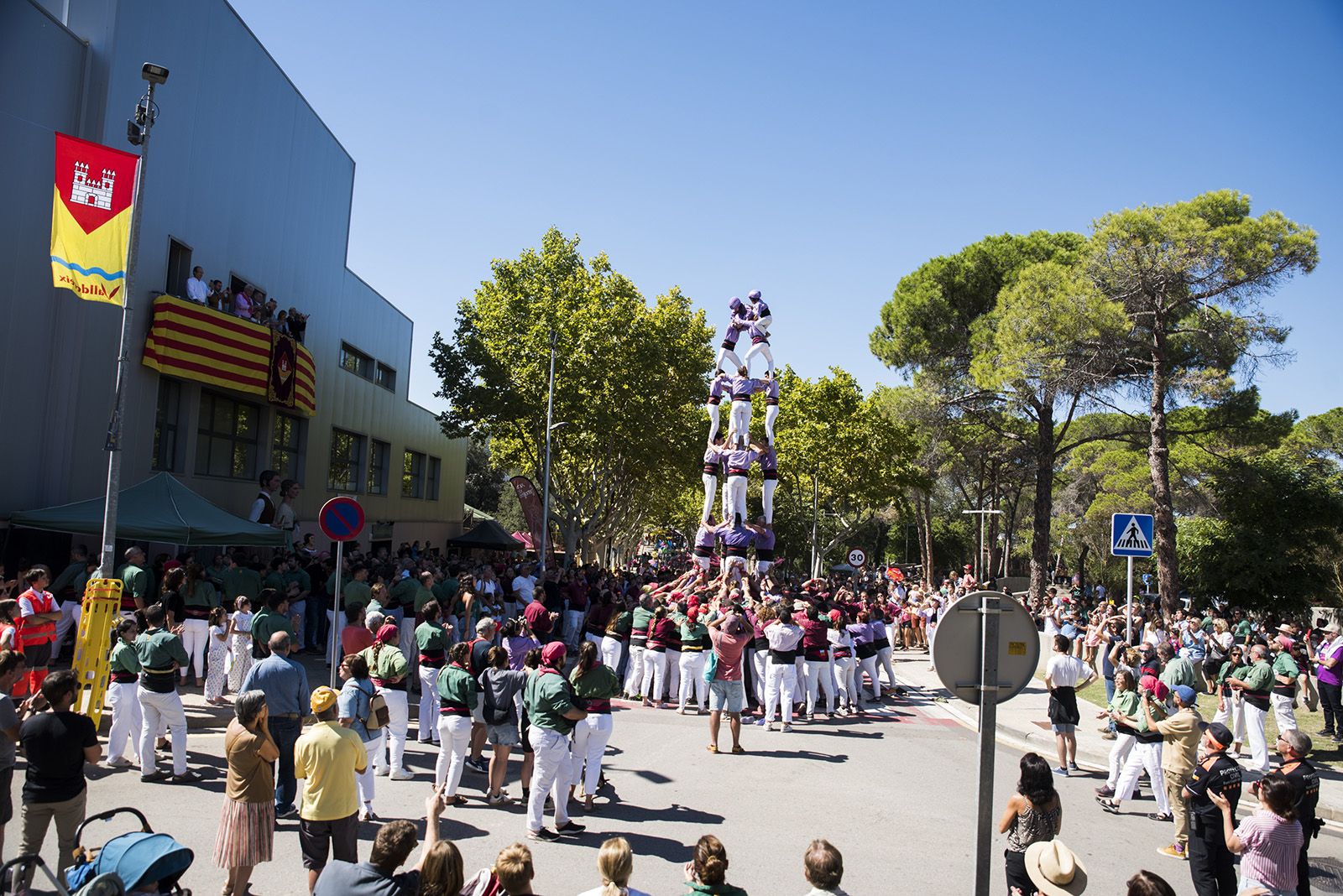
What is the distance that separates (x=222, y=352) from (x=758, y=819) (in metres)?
15.0

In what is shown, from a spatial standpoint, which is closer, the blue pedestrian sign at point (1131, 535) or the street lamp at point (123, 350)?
the street lamp at point (123, 350)

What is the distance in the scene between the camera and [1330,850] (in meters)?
7.87

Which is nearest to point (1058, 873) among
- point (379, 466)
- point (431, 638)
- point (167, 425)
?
point (431, 638)

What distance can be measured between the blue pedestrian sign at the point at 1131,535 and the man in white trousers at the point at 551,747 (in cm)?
794

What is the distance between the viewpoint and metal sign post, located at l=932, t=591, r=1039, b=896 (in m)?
4.87

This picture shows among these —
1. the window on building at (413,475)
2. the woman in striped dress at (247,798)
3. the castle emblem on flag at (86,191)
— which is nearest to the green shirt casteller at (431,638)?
the woman in striped dress at (247,798)

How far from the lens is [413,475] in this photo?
3491cm

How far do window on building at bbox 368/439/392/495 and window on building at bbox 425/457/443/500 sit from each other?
516 cm

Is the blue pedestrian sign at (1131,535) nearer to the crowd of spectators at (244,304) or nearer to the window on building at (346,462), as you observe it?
the crowd of spectators at (244,304)

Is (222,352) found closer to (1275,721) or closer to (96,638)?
(96,638)

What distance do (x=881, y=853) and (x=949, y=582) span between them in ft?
71.1

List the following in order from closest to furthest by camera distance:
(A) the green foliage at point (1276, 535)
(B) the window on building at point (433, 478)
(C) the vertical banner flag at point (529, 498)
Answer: (C) the vertical banner flag at point (529, 498) → (A) the green foliage at point (1276, 535) → (B) the window on building at point (433, 478)

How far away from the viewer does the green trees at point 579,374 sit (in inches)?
1134

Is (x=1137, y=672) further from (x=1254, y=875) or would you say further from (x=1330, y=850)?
(x=1254, y=875)
